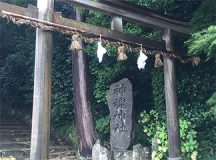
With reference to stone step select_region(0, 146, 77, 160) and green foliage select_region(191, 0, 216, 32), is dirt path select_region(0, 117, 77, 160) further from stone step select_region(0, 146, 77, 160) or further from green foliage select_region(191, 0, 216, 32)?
green foliage select_region(191, 0, 216, 32)

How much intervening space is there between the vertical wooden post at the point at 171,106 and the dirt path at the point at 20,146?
13.8 ft

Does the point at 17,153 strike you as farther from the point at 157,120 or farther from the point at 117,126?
the point at 157,120

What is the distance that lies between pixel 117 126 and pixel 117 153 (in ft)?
2.31

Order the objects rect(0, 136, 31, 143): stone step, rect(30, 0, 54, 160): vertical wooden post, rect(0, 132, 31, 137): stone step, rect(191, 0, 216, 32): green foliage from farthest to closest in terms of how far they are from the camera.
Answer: rect(0, 132, 31, 137): stone step, rect(0, 136, 31, 143): stone step, rect(191, 0, 216, 32): green foliage, rect(30, 0, 54, 160): vertical wooden post

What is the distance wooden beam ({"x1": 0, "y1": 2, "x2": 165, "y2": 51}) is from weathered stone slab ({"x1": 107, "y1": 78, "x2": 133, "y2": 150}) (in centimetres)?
173

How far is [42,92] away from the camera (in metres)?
5.35

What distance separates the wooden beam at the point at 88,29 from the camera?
17.3 feet

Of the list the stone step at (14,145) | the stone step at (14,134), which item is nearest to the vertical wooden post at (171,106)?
the stone step at (14,145)

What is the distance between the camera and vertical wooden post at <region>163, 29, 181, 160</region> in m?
7.54

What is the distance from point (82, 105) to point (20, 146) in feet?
7.94

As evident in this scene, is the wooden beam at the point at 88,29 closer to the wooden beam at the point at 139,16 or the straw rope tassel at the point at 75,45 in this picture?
the straw rope tassel at the point at 75,45

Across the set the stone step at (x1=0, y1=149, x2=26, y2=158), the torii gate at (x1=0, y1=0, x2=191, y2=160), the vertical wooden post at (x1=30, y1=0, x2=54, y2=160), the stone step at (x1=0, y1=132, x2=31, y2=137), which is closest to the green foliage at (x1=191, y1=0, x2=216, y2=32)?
the torii gate at (x1=0, y1=0, x2=191, y2=160)

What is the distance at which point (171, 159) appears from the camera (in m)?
7.47

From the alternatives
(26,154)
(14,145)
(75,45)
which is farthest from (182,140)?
(14,145)
